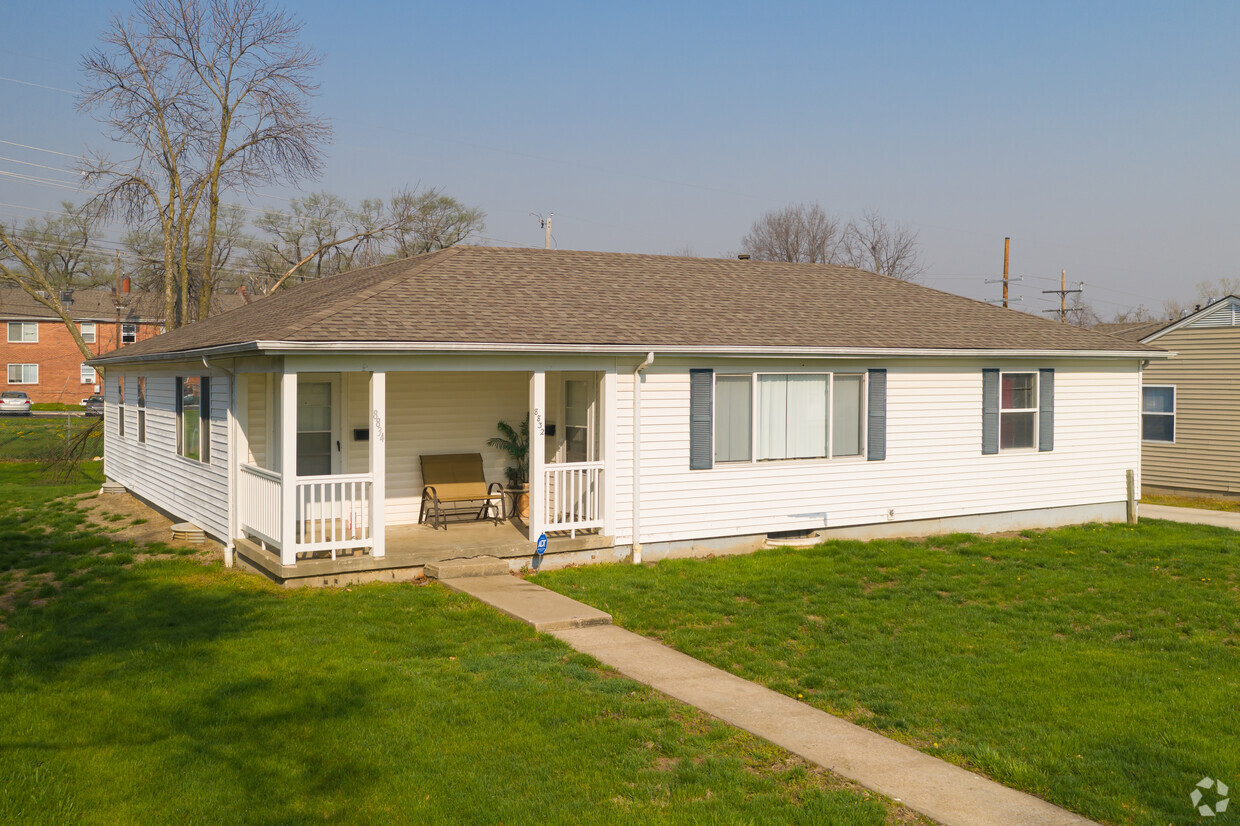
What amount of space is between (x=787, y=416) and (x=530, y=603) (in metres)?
5.17

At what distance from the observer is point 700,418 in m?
12.7

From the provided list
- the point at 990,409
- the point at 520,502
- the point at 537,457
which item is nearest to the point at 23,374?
the point at 520,502

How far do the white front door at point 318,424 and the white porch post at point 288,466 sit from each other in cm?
237

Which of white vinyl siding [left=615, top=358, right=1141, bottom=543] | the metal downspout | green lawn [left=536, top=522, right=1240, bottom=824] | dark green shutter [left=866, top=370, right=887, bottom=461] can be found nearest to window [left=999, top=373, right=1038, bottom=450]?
white vinyl siding [left=615, top=358, right=1141, bottom=543]

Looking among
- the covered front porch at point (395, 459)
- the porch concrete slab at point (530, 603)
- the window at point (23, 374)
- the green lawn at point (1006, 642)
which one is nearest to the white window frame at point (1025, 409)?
the green lawn at point (1006, 642)

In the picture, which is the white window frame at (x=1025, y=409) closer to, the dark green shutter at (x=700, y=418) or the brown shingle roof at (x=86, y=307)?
the dark green shutter at (x=700, y=418)

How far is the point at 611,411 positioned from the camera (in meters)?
12.1

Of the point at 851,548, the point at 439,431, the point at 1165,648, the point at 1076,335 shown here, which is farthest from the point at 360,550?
the point at 1076,335

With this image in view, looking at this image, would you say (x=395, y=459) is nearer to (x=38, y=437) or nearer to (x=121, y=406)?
(x=121, y=406)

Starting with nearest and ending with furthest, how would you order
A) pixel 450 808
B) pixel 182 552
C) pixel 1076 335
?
pixel 450 808 < pixel 182 552 < pixel 1076 335

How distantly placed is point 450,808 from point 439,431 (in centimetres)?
864

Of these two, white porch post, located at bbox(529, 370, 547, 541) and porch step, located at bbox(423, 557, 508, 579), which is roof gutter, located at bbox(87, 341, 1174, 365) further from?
porch step, located at bbox(423, 557, 508, 579)

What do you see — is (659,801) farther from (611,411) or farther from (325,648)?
(611,411)

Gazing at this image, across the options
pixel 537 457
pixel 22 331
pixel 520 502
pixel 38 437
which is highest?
pixel 22 331
